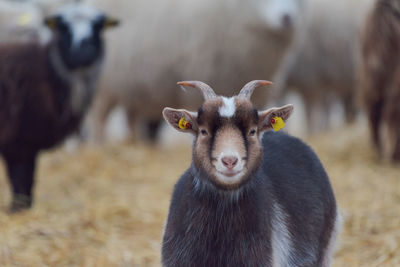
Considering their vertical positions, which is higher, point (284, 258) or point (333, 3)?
point (333, 3)

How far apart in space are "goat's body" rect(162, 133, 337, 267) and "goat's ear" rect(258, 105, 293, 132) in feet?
0.67

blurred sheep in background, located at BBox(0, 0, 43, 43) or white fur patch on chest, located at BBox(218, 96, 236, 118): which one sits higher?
blurred sheep in background, located at BBox(0, 0, 43, 43)

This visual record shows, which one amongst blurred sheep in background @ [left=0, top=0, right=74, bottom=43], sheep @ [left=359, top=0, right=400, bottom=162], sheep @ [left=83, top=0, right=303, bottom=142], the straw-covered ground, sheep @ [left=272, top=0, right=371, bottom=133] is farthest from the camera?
sheep @ [left=272, top=0, right=371, bottom=133]

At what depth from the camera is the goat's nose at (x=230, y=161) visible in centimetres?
228

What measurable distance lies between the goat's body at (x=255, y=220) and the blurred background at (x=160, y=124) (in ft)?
2.92

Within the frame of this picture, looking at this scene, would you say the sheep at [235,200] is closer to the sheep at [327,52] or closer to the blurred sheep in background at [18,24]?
the blurred sheep in background at [18,24]

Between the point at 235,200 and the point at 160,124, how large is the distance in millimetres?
6438

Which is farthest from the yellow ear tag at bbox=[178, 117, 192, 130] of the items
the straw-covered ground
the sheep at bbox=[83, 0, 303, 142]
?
the sheep at bbox=[83, 0, 303, 142]

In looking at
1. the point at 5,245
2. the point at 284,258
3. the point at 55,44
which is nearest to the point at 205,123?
the point at 284,258

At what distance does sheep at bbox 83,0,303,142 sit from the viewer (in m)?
6.20

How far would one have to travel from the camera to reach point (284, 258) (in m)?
2.65

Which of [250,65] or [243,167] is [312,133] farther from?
[243,167]

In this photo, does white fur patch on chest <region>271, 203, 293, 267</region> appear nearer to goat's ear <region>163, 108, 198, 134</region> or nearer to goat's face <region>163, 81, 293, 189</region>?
goat's face <region>163, 81, 293, 189</region>

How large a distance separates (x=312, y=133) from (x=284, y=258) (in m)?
6.95
